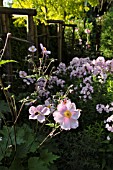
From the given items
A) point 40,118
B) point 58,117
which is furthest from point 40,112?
point 58,117

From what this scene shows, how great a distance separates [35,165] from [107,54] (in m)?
6.10

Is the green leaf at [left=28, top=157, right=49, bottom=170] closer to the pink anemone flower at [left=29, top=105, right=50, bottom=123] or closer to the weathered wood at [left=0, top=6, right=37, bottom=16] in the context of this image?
the pink anemone flower at [left=29, top=105, right=50, bottom=123]

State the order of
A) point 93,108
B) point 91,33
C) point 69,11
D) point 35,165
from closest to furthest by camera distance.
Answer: point 35,165 < point 93,108 < point 69,11 < point 91,33

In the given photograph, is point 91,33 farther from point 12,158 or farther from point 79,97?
point 12,158

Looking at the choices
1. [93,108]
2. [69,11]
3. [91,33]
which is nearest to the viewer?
[93,108]

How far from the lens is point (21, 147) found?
216 centimetres

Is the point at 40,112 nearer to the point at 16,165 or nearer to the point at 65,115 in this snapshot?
the point at 65,115

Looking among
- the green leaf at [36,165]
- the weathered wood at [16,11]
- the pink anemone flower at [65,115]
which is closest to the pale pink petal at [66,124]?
the pink anemone flower at [65,115]

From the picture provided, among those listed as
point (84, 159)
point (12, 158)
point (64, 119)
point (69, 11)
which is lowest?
point (84, 159)

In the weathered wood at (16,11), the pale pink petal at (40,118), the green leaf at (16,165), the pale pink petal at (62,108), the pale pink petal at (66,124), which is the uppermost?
the weathered wood at (16,11)

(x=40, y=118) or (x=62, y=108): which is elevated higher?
(x=62, y=108)

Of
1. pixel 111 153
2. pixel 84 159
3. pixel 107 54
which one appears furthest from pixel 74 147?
pixel 107 54

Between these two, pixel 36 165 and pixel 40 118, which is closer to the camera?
pixel 40 118

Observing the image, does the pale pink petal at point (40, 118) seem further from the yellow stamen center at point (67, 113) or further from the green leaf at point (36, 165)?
the green leaf at point (36, 165)
